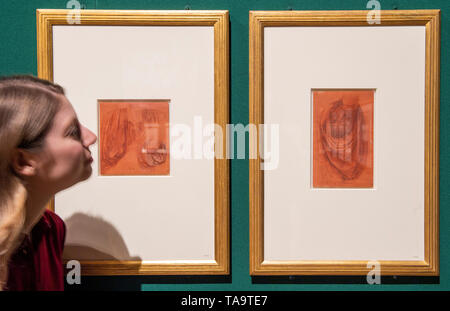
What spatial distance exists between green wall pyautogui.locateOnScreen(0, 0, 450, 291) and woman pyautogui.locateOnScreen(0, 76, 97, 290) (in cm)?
14

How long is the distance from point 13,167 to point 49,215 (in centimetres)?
15

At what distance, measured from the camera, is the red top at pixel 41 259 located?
22.0 inches

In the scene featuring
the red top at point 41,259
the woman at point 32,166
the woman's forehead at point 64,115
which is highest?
the woman's forehead at point 64,115

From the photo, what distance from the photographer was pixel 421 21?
648mm

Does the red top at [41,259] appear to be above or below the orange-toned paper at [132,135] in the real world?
below

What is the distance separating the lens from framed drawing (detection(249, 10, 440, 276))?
2.13 feet

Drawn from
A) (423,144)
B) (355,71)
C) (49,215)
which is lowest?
(49,215)

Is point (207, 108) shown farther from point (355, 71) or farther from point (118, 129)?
point (355, 71)

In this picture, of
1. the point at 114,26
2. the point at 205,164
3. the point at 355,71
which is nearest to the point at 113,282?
the point at 205,164

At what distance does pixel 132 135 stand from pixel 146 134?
28 mm

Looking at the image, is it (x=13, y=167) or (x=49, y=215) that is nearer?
(x=13, y=167)

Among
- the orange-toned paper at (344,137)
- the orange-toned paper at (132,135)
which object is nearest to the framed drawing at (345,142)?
the orange-toned paper at (344,137)

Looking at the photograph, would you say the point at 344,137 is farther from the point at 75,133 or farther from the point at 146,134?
the point at 75,133

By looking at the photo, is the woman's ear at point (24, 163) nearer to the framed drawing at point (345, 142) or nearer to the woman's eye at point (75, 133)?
the woman's eye at point (75, 133)
